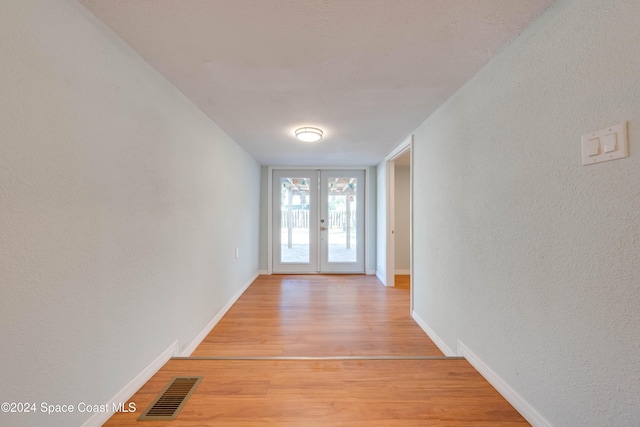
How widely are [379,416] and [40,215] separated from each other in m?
1.76

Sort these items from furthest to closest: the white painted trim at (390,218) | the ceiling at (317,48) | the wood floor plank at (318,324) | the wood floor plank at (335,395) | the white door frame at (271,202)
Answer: the white door frame at (271,202)
the white painted trim at (390,218)
the wood floor plank at (318,324)
the wood floor plank at (335,395)
the ceiling at (317,48)

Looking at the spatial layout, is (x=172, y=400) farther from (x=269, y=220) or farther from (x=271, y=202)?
(x=271, y=202)

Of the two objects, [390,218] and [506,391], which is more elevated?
[390,218]

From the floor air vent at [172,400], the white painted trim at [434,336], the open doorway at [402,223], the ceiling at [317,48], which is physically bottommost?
the white painted trim at [434,336]

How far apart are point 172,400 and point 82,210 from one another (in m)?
1.10

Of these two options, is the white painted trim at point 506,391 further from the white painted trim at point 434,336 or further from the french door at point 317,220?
the french door at point 317,220

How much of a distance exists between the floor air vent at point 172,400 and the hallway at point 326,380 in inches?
1.3

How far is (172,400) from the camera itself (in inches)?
54.0

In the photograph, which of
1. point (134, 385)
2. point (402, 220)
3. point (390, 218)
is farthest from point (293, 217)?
point (134, 385)

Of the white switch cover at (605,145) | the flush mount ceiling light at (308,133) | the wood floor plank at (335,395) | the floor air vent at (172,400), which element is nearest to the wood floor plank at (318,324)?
the wood floor plank at (335,395)

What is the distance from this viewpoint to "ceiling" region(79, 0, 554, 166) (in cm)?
112

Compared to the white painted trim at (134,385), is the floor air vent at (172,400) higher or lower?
lower

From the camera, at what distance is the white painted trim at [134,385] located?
1.18 metres

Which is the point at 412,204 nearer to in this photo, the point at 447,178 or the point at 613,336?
the point at 447,178
